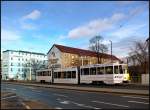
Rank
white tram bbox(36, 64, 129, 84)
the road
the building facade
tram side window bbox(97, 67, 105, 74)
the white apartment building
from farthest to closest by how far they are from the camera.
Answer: the white apartment building
the building facade
tram side window bbox(97, 67, 105, 74)
white tram bbox(36, 64, 129, 84)
the road

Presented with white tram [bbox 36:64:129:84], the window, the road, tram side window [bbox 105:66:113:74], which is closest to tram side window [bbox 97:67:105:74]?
white tram [bbox 36:64:129:84]

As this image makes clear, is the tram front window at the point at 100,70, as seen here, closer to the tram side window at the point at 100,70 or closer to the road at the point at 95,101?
the tram side window at the point at 100,70

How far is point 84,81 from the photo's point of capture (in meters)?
47.9

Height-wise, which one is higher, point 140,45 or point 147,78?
point 140,45

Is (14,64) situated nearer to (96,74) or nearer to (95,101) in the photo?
(96,74)

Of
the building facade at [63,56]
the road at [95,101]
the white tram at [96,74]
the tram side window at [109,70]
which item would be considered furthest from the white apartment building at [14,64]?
the road at [95,101]

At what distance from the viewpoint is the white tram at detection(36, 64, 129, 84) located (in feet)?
139

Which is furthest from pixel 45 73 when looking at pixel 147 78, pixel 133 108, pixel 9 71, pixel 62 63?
pixel 9 71

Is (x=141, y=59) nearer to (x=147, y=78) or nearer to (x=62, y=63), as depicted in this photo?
(x=147, y=78)

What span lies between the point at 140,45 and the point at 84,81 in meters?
39.0

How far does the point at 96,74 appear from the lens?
147 ft

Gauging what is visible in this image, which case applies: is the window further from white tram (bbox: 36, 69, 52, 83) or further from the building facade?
the building facade

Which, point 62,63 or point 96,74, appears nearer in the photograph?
point 96,74

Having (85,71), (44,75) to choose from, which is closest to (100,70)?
(85,71)
